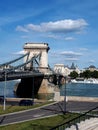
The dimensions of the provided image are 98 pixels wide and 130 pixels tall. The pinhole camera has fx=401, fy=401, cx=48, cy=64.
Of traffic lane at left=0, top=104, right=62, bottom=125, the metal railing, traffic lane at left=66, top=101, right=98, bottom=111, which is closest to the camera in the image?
the metal railing

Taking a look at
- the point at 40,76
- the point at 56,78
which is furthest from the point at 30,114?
the point at 56,78

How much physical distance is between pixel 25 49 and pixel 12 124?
112119mm

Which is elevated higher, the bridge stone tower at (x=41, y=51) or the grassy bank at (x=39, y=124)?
the bridge stone tower at (x=41, y=51)

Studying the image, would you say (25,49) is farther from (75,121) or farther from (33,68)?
(75,121)

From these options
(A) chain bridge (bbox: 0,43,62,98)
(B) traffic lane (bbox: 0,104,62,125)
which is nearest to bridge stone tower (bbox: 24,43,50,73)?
(A) chain bridge (bbox: 0,43,62,98)

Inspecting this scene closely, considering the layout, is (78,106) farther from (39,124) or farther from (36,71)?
(36,71)

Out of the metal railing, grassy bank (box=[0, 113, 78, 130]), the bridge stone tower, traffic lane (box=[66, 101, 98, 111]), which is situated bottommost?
grassy bank (box=[0, 113, 78, 130])

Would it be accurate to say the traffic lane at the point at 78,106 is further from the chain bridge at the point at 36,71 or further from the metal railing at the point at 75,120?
the chain bridge at the point at 36,71

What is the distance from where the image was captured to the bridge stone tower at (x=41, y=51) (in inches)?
5842

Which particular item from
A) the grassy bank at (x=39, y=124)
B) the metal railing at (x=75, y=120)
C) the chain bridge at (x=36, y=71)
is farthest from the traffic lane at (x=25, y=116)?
the chain bridge at (x=36, y=71)

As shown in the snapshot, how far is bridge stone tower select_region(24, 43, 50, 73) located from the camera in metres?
148

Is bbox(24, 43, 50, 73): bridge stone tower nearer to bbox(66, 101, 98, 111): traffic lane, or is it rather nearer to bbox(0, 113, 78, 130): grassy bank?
bbox(66, 101, 98, 111): traffic lane

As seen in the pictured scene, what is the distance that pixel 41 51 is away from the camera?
14938cm

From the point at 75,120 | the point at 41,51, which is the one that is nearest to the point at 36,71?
the point at 41,51
